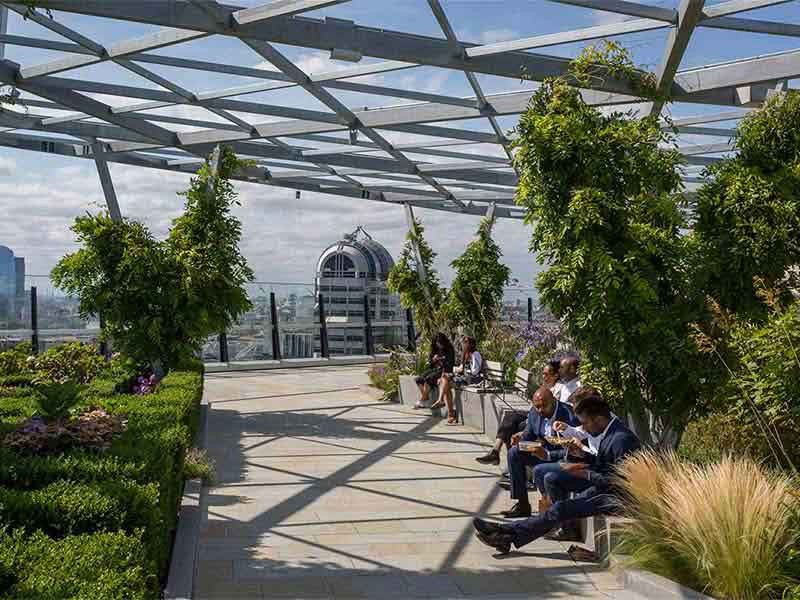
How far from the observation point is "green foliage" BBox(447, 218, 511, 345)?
17.1m

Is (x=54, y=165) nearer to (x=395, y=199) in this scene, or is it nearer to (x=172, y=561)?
(x=395, y=199)

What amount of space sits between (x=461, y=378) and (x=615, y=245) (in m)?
5.43

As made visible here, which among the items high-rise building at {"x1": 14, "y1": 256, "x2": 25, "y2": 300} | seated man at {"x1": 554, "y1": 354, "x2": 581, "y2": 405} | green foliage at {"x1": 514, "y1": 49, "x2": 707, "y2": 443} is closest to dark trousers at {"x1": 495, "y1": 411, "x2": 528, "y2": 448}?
seated man at {"x1": 554, "y1": 354, "x2": 581, "y2": 405}

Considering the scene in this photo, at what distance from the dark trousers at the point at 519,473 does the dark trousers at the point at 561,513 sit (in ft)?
3.40

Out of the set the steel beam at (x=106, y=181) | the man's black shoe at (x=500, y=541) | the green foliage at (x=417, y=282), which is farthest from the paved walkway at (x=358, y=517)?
the green foliage at (x=417, y=282)

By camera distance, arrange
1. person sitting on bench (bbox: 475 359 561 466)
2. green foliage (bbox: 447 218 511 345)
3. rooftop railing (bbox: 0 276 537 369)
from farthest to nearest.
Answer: rooftop railing (bbox: 0 276 537 369) < green foliage (bbox: 447 218 511 345) < person sitting on bench (bbox: 475 359 561 466)

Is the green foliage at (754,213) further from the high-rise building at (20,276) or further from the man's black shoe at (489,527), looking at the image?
the high-rise building at (20,276)

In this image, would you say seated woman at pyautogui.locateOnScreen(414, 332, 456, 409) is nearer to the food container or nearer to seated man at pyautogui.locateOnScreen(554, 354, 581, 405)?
seated man at pyautogui.locateOnScreen(554, 354, 581, 405)

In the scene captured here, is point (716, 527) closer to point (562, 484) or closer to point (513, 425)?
point (562, 484)

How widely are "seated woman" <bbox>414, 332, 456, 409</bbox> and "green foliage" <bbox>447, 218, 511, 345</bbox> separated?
3863 millimetres

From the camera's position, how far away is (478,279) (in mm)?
17688

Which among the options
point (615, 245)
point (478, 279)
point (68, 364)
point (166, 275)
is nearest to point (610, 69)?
point (615, 245)

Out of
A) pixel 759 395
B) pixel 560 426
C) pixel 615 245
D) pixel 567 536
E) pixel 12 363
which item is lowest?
pixel 567 536

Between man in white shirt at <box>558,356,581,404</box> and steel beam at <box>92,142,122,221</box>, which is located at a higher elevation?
steel beam at <box>92,142,122,221</box>
